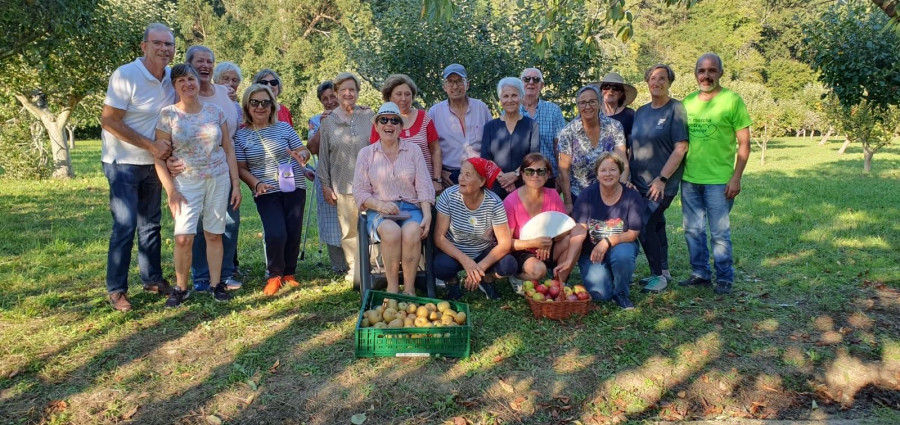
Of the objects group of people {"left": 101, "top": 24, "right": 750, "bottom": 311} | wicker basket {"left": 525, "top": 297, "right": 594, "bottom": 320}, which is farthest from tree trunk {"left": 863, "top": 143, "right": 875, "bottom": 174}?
wicker basket {"left": 525, "top": 297, "right": 594, "bottom": 320}

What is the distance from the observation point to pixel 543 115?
5.93 m

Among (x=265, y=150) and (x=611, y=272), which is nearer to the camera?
(x=611, y=272)

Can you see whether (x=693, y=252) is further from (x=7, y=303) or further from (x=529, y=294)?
(x=7, y=303)

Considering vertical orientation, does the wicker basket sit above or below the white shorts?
below

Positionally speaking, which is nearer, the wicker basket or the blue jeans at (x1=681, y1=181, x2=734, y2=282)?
the wicker basket

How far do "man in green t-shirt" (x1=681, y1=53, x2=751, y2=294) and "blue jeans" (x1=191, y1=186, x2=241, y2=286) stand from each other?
4.16 metres

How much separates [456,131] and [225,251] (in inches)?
95.0

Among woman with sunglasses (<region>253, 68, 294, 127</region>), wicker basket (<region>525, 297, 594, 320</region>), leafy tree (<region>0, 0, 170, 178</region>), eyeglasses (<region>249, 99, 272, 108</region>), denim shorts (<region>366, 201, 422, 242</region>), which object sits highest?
leafy tree (<region>0, 0, 170, 178</region>)

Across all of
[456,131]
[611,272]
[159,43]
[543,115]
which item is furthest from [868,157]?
[159,43]

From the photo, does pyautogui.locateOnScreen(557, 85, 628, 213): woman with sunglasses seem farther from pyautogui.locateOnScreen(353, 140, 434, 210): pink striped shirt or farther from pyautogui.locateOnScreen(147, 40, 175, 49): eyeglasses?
pyautogui.locateOnScreen(147, 40, 175, 49): eyeglasses

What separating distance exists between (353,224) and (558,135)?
2.11 m

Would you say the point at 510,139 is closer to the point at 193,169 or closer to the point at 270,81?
the point at 270,81

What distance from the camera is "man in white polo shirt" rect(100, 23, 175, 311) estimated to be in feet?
15.4

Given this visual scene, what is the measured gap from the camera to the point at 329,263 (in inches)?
271
